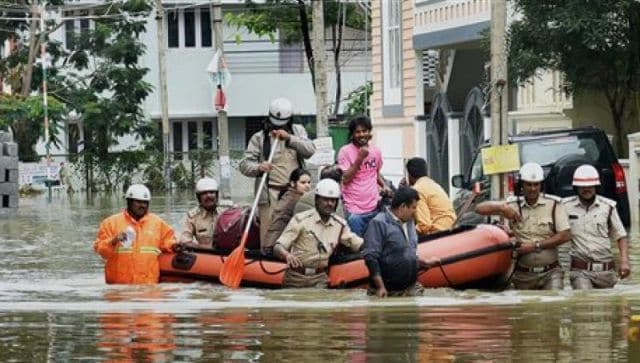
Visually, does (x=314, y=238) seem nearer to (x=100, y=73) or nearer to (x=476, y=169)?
(x=476, y=169)

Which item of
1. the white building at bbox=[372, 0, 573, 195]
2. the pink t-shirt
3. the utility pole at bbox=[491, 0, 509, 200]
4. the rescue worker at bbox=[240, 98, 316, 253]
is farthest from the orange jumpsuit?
the white building at bbox=[372, 0, 573, 195]

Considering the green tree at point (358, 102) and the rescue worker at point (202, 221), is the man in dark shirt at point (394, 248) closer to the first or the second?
the rescue worker at point (202, 221)

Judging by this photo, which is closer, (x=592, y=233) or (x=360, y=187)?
(x=592, y=233)

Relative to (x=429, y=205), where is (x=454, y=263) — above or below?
below

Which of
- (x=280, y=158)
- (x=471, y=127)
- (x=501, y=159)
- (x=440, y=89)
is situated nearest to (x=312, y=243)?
(x=280, y=158)

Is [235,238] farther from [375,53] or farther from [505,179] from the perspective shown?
[375,53]

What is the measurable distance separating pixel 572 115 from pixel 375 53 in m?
9.54

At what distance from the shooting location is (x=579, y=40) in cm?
2717

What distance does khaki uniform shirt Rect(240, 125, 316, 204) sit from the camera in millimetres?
16812

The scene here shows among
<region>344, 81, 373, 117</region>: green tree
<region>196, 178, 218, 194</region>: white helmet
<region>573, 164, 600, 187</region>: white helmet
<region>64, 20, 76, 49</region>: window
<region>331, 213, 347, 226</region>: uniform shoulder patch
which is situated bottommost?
<region>331, 213, 347, 226</region>: uniform shoulder patch

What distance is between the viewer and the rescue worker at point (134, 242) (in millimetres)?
16500

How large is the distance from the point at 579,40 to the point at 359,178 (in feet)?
36.7

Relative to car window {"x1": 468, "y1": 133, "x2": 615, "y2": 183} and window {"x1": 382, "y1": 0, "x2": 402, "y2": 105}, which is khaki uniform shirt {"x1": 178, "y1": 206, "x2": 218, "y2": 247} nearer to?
car window {"x1": 468, "y1": 133, "x2": 615, "y2": 183}

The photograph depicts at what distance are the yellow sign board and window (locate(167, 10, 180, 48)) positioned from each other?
4430 centimetres
